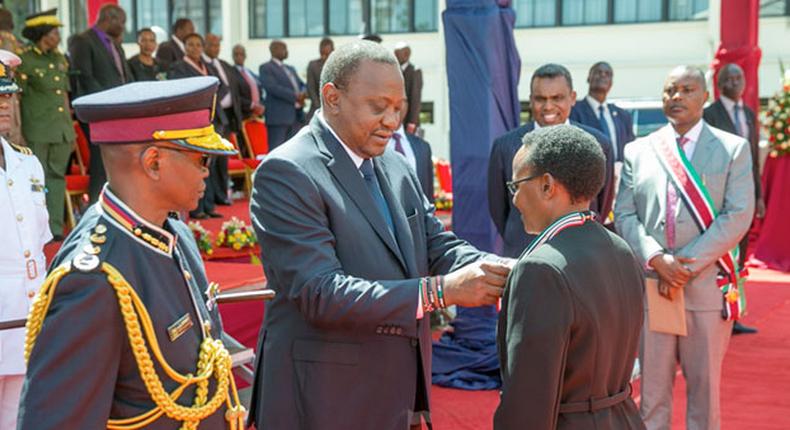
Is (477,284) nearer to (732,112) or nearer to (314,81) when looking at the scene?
(732,112)

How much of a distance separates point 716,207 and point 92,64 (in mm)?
6726

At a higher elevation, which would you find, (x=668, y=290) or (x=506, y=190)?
(x=506, y=190)

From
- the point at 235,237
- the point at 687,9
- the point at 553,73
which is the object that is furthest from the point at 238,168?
the point at 687,9

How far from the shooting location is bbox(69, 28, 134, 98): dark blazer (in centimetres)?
926

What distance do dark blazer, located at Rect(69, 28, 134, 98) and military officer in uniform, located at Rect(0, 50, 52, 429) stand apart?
5.77 meters

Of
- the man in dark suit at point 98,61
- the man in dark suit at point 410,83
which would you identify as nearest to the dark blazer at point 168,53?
the man in dark suit at point 98,61

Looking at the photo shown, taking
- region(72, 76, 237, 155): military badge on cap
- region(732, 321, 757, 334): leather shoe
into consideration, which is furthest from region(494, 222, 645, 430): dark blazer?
region(732, 321, 757, 334): leather shoe

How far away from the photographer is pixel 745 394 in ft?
19.9

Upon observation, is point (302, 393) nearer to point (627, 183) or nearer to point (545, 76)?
point (627, 183)

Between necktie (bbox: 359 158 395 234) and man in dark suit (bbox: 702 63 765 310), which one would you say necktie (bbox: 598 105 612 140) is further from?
necktie (bbox: 359 158 395 234)

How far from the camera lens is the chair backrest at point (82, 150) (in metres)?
10.0

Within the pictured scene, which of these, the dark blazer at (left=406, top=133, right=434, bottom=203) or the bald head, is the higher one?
the bald head

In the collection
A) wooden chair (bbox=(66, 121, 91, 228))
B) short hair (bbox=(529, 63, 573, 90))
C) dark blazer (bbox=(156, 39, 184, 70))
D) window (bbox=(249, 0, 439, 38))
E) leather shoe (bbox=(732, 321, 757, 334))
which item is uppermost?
window (bbox=(249, 0, 439, 38))

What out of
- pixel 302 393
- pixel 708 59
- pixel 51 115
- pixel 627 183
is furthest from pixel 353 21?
pixel 302 393
